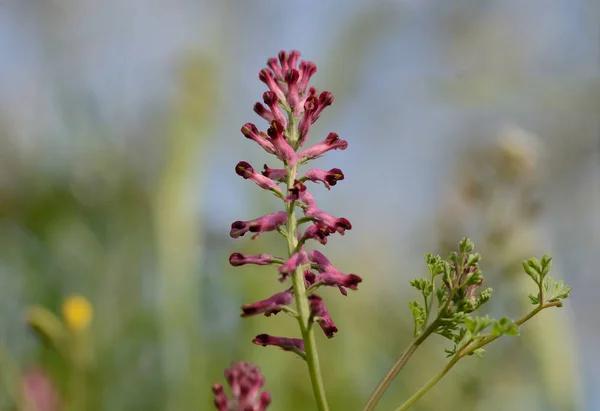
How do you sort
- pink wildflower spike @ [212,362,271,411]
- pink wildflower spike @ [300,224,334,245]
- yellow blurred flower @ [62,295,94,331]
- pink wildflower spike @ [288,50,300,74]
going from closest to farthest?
pink wildflower spike @ [212,362,271,411] → pink wildflower spike @ [300,224,334,245] → pink wildflower spike @ [288,50,300,74] → yellow blurred flower @ [62,295,94,331]

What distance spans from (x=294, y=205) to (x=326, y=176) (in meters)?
0.10

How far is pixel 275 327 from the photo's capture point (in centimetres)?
384

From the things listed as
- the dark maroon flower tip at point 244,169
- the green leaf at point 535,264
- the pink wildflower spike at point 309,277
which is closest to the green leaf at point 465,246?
the green leaf at point 535,264

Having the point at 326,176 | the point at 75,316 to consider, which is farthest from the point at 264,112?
the point at 75,316

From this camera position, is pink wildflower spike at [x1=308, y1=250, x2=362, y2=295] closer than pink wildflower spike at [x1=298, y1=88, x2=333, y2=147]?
Yes

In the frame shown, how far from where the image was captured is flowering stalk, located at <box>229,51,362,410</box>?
86cm

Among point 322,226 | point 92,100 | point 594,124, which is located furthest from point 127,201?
point 322,226

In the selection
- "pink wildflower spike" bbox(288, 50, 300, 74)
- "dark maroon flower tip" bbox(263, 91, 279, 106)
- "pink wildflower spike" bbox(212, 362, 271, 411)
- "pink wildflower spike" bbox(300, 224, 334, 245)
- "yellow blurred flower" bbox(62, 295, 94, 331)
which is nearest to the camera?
"pink wildflower spike" bbox(212, 362, 271, 411)

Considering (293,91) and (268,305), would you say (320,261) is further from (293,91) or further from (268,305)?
(293,91)

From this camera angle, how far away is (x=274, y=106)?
104 cm

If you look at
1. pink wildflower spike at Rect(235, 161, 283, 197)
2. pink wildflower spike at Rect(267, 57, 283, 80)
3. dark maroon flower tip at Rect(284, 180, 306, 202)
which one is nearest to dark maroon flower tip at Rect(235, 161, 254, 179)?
pink wildflower spike at Rect(235, 161, 283, 197)

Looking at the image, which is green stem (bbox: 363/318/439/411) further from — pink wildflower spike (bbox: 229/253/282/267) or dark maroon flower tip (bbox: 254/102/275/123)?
dark maroon flower tip (bbox: 254/102/275/123)

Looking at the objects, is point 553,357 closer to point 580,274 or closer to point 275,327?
point 275,327

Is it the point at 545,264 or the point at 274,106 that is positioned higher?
the point at 274,106
